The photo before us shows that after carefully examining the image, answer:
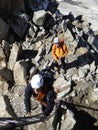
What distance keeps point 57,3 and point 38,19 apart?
19.5ft

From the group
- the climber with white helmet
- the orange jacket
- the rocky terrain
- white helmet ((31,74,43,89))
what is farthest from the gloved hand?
the orange jacket

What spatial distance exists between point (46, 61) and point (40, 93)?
471 centimetres

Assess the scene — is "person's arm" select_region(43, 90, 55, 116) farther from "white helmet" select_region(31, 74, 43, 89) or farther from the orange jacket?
the orange jacket

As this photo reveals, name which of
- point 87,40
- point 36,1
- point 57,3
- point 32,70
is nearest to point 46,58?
point 32,70

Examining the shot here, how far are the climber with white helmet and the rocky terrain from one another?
95 centimetres

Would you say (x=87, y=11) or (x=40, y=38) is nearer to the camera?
(x=40, y=38)

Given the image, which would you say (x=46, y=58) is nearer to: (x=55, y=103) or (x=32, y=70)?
(x=32, y=70)

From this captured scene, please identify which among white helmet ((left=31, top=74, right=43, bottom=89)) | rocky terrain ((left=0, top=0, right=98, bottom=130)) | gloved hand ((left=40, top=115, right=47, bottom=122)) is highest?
white helmet ((left=31, top=74, right=43, bottom=89))

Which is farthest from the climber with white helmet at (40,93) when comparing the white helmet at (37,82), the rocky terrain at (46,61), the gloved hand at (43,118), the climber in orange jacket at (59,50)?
the climber in orange jacket at (59,50)

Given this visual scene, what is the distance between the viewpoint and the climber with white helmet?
1370 centimetres

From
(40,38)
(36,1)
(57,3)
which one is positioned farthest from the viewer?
(57,3)

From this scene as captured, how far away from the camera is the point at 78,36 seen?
67.9ft

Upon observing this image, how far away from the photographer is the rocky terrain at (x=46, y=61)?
16.4m

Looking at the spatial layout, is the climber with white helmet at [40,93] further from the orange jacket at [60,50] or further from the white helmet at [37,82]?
the orange jacket at [60,50]
